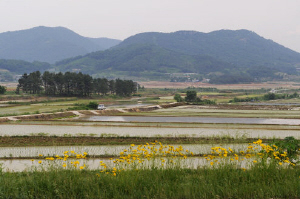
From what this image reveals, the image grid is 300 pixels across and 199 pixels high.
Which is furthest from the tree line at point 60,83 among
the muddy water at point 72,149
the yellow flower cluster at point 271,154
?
the yellow flower cluster at point 271,154

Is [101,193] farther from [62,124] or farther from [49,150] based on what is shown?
[62,124]

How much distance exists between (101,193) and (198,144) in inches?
372

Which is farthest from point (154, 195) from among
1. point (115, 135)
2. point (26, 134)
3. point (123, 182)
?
point (26, 134)

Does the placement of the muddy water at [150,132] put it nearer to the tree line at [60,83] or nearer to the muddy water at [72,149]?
the muddy water at [72,149]

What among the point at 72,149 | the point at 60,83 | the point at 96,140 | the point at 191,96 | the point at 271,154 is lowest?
the point at 191,96

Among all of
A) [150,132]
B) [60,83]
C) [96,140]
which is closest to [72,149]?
[96,140]

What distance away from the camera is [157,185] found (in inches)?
315

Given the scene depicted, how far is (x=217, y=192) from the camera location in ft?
25.7

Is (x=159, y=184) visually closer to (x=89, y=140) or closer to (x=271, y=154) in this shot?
(x=271, y=154)

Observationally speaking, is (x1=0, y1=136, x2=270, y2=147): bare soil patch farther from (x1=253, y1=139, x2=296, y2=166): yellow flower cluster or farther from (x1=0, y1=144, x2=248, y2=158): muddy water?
(x1=253, y1=139, x2=296, y2=166): yellow flower cluster

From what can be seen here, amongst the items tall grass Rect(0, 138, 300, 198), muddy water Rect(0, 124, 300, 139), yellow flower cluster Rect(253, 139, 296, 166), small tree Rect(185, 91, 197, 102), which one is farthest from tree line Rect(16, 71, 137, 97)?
tall grass Rect(0, 138, 300, 198)

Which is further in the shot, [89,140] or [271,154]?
[89,140]

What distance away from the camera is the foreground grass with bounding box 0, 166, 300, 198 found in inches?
307

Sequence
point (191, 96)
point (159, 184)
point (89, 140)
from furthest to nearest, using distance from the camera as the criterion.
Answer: point (191, 96) < point (89, 140) < point (159, 184)
